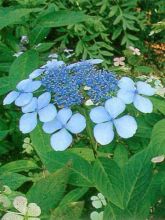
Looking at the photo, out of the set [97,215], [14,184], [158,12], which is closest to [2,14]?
[14,184]

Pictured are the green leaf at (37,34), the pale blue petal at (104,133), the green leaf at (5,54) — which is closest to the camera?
the pale blue petal at (104,133)

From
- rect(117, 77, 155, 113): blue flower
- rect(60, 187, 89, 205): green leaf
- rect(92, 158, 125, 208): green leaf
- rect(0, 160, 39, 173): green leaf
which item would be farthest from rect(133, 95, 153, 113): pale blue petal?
rect(0, 160, 39, 173): green leaf

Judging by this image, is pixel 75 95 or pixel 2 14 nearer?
pixel 75 95

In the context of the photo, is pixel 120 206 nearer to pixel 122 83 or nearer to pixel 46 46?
pixel 122 83

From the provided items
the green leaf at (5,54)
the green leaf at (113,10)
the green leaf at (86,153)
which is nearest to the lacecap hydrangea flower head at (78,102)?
the green leaf at (86,153)

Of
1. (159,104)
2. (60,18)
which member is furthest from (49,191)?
(60,18)

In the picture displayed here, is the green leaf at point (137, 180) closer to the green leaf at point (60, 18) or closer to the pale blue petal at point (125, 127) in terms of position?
the pale blue petal at point (125, 127)
